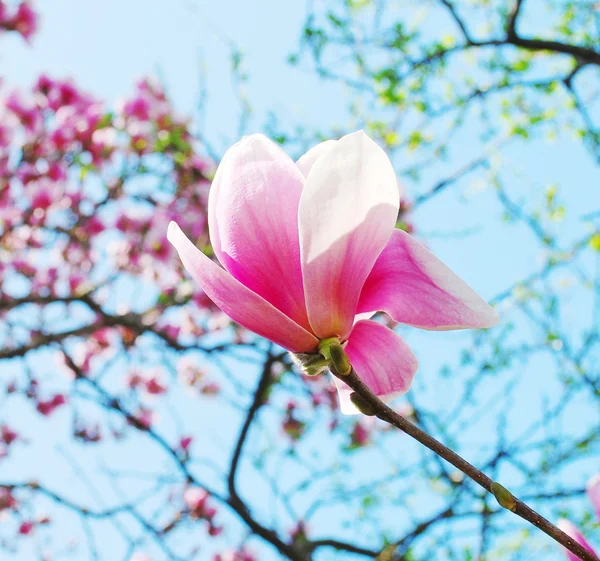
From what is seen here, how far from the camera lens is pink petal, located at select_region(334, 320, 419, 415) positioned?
0.56m

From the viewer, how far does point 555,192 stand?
3.00 m

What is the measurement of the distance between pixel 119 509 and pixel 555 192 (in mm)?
2388

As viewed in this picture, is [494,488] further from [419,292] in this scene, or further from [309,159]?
[309,159]

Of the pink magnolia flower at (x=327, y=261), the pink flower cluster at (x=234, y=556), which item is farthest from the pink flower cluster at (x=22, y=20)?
the pink magnolia flower at (x=327, y=261)

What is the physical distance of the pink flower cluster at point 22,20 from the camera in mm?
3557

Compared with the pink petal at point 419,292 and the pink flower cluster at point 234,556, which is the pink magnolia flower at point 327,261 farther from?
the pink flower cluster at point 234,556

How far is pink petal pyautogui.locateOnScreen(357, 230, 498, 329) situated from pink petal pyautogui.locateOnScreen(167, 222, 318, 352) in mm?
83

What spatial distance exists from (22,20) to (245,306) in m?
3.82

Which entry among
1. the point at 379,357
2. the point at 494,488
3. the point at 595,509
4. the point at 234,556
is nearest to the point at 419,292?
the point at 379,357

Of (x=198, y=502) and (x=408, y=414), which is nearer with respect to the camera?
(x=408, y=414)

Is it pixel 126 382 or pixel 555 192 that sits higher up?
pixel 555 192

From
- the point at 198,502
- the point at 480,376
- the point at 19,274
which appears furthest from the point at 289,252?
the point at 19,274

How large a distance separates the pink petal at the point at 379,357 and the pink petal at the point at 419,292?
2 cm

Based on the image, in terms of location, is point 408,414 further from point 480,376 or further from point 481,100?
point 481,100
